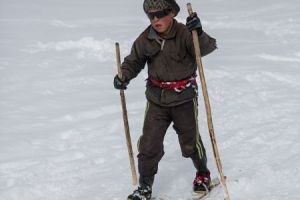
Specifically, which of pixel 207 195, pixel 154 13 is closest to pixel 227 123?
pixel 207 195

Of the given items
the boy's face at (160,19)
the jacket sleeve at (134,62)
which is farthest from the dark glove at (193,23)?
the jacket sleeve at (134,62)

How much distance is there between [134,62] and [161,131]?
25.1 inches

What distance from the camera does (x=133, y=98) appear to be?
8.31 metres

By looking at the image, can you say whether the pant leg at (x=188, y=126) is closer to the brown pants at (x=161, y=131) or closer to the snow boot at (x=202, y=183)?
the brown pants at (x=161, y=131)

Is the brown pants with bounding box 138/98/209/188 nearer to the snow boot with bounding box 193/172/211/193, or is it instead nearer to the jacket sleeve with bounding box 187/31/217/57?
the snow boot with bounding box 193/172/211/193

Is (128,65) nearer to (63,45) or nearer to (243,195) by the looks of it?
(243,195)

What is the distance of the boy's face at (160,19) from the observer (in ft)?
14.6

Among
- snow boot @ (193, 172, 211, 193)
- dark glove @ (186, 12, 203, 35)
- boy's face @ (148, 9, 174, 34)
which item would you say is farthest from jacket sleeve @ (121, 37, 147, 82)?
snow boot @ (193, 172, 211, 193)

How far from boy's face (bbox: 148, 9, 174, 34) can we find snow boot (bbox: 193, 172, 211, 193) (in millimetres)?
1417

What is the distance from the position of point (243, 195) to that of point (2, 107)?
14.3 feet

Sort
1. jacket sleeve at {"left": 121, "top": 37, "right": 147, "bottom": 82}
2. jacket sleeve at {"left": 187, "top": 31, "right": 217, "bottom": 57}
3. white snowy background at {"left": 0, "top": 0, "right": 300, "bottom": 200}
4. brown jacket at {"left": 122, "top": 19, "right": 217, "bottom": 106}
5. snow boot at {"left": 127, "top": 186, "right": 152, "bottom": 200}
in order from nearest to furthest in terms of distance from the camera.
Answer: jacket sleeve at {"left": 187, "top": 31, "right": 217, "bottom": 57} → brown jacket at {"left": 122, "top": 19, "right": 217, "bottom": 106} → jacket sleeve at {"left": 121, "top": 37, "right": 147, "bottom": 82} → snow boot at {"left": 127, "top": 186, "right": 152, "bottom": 200} → white snowy background at {"left": 0, "top": 0, "right": 300, "bottom": 200}

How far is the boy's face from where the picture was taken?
14.6ft

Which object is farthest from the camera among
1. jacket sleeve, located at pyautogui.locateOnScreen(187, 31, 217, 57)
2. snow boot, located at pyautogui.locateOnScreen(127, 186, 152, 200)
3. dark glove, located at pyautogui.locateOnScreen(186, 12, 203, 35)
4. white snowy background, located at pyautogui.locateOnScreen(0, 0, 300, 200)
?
white snowy background, located at pyautogui.locateOnScreen(0, 0, 300, 200)

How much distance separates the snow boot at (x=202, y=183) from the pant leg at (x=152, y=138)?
17.9 inches
